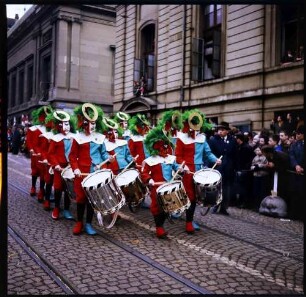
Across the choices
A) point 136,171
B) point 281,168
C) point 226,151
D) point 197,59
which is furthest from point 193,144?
point 197,59

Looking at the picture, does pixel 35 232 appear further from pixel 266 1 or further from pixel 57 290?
pixel 266 1

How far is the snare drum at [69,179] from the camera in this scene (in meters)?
7.27

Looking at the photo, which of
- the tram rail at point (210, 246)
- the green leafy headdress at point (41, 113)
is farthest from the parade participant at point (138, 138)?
the green leafy headdress at point (41, 113)

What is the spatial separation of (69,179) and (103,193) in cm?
119

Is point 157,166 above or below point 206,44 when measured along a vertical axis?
below

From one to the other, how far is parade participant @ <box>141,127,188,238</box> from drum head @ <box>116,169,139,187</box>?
33 cm

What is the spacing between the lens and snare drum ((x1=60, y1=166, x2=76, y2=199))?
23.8 ft

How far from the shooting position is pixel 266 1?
165 inches

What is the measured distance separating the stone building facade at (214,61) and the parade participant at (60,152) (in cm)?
561

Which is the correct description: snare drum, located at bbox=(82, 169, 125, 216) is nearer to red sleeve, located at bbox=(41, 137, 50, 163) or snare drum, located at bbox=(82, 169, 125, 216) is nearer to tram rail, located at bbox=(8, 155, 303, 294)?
tram rail, located at bbox=(8, 155, 303, 294)

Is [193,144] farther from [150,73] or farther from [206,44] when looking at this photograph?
[150,73]

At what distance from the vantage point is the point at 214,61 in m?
16.3

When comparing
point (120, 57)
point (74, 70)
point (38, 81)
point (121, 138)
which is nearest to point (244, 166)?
point (121, 138)

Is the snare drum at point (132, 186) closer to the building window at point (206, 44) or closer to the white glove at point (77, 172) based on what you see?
the white glove at point (77, 172)
